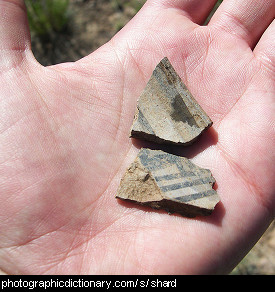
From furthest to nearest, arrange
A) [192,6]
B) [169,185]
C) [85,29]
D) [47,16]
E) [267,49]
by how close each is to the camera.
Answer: [85,29] → [47,16] → [192,6] → [267,49] → [169,185]

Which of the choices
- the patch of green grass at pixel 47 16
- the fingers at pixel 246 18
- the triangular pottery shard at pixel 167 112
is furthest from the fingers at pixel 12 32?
the patch of green grass at pixel 47 16

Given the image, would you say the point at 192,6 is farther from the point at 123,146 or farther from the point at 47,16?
the point at 47,16

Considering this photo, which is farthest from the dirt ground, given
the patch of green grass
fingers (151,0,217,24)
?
fingers (151,0,217,24)

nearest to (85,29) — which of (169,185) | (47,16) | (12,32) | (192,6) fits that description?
(47,16)

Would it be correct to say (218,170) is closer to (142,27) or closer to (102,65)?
(102,65)

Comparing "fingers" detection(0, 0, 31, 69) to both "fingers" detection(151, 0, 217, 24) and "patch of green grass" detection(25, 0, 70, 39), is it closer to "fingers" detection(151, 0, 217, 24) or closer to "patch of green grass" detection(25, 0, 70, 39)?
→ "fingers" detection(151, 0, 217, 24)

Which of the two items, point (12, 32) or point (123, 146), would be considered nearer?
point (12, 32)

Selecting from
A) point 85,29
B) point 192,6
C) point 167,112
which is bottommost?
point 85,29

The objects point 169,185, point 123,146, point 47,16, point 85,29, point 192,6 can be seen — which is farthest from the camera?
point 85,29
